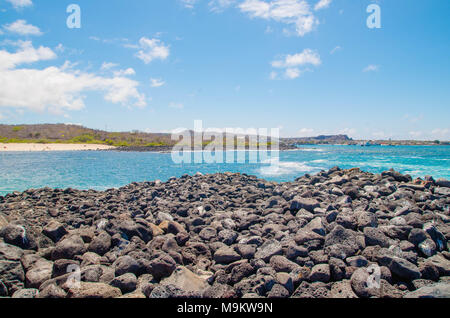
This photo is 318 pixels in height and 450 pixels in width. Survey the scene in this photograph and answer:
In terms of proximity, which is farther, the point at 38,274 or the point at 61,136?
the point at 61,136

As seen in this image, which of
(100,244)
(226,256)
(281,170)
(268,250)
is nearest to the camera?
(268,250)

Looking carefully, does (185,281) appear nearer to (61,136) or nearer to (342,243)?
(342,243)

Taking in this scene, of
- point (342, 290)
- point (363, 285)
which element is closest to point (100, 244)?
point (342, 290)

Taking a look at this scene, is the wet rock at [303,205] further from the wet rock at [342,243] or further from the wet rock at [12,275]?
the wet rock at [12,275]

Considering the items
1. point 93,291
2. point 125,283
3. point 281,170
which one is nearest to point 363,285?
point 125,283

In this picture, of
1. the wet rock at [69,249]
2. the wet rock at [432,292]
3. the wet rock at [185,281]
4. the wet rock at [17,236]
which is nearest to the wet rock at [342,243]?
the wet rock at [432,292]

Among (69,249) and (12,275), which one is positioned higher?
(69,249)

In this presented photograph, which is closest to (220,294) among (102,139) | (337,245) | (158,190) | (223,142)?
(337,245)

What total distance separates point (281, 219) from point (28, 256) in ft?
18.1

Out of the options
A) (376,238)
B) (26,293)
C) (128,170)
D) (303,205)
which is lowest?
(128,170)

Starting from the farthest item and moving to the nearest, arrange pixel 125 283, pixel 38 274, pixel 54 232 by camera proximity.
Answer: pixel 54 232, pixel 38 274, pixel 125 283

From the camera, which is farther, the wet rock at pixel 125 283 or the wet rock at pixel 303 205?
the wet rock at pixel 303 205
